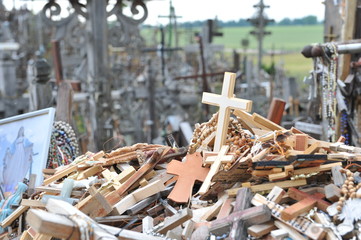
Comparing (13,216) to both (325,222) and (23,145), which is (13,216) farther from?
(325,222)

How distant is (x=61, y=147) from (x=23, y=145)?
428mm

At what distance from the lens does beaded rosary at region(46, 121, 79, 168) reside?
627 centimetres

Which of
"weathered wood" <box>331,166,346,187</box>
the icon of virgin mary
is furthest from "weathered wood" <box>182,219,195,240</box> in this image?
the icon of virgin mary

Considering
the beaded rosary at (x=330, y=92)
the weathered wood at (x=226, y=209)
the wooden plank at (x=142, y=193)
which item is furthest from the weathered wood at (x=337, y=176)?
the beaded rosary at (x=330, y=92)

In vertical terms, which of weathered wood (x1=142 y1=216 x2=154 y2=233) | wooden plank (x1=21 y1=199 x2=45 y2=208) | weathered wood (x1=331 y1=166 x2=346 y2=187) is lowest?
wooden plank (x1=21 y1=199 x2=45 y2=208)

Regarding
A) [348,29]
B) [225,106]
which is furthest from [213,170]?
[348,29]

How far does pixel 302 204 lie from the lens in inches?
145

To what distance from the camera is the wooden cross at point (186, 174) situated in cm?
427

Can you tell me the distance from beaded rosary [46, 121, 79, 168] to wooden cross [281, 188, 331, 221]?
3.17 metres

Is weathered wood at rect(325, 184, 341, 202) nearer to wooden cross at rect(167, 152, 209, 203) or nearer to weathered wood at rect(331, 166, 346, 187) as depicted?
weathered wood at rect(331, 166, 346, 187)

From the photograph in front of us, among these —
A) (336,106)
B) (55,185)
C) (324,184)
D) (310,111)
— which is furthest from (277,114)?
(310,111)

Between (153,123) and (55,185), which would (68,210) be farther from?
(153,123)

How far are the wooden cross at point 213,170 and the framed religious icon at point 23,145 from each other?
2.50 metres

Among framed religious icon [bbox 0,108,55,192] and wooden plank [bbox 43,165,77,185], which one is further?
framed religious icon [bbox 0,108,55,192]
